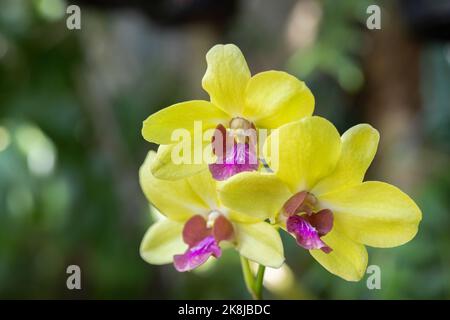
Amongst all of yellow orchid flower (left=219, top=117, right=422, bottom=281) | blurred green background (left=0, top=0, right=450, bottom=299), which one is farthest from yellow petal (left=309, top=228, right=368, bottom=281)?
blurred green background (left=0, top=0, right=450, bottom=299)

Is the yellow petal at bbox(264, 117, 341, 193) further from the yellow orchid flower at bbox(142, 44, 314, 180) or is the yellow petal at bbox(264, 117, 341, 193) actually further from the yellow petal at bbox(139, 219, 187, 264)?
the yellow petal at bbox(139, 219, 187, 264)

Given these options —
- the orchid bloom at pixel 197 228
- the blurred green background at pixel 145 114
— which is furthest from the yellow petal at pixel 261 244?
the blurred green background at pixel 145 114

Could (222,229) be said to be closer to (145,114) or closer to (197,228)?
(197,228)

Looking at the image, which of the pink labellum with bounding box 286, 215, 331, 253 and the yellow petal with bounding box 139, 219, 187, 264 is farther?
the yellow petal with bounding box 139, 219, 187, 264

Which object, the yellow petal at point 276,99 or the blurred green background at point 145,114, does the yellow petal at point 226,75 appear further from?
the blurred green background at point 145,114

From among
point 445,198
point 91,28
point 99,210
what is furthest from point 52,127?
point 445,198

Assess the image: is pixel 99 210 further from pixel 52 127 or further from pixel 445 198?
pixel 445 198
